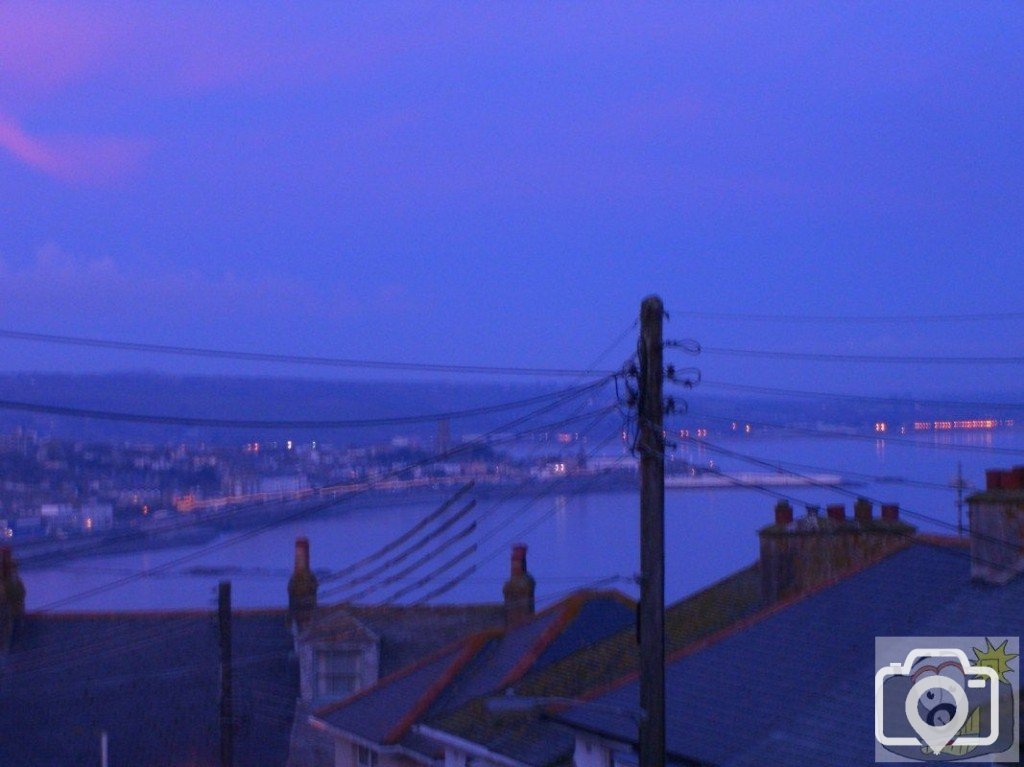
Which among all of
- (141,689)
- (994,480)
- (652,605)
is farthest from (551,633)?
(141,689)

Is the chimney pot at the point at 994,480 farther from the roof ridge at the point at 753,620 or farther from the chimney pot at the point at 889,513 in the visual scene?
the chimney pot at the point at 889,513

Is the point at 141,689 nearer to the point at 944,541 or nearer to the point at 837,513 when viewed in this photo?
the point at 837,513

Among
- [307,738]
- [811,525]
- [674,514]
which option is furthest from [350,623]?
[674,514]

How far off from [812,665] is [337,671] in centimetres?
1372

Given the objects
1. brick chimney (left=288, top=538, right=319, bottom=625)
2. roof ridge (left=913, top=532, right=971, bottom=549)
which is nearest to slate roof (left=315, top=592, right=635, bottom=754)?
brick chimney (left=288, top=538, right=319, bottom=625)

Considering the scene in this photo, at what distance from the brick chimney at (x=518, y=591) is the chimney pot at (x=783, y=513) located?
751 centimetres

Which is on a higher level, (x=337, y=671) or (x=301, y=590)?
(x=301, y=590)

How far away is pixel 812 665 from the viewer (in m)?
13.7

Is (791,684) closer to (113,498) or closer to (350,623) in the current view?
(350,623)

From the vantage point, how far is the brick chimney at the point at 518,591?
83.6ft

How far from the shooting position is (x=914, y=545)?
16250 mm

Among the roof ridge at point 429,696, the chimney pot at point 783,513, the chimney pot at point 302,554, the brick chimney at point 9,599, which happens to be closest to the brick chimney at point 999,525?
the chimney pot at point 783,513

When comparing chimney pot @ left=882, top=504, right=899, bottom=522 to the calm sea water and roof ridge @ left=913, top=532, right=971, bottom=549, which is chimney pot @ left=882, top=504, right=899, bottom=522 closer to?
roof ridge @ left=913, top=532, right=971, bottom=549

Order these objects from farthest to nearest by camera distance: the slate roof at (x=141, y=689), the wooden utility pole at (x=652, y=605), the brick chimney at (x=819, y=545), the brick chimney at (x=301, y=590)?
the brick chimney at (x=301, y=590) → the slate roof at (x=141, y=689) → the brick chimney at (x=819, y=545) → the wooden utility pole at (x=652, y=605)
